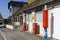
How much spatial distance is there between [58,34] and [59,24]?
779mm

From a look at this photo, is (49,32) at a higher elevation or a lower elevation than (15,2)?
lower

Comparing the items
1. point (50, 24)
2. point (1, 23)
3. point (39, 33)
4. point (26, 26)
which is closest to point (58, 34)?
point (50, 24)

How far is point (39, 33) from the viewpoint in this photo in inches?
902

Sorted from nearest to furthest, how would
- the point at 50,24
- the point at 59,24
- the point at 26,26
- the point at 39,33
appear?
the point at 59,24 < the point at 50,24 < the point at 39,33 < the point at 26,26

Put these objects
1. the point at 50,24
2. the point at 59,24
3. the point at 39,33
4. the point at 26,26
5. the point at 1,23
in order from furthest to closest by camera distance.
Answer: the point at 1,23 < the point at 26,26 < the point at 39,33 < the point at 50,24 < the point at 59,24

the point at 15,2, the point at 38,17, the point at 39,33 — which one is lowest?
the point at 39,33

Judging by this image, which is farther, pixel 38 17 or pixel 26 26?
pixel 26 26

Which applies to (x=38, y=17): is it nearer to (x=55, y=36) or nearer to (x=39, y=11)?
(x=39, y=11)

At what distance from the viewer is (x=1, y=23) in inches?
2069

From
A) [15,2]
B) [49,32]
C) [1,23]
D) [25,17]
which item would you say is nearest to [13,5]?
[15,2]

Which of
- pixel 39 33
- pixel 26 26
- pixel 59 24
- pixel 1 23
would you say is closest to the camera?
pixel 59 24

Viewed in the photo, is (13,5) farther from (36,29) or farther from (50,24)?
(50,24)

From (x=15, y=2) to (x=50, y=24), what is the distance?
37.7m

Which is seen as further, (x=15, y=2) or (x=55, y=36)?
(x=15, y=2)
